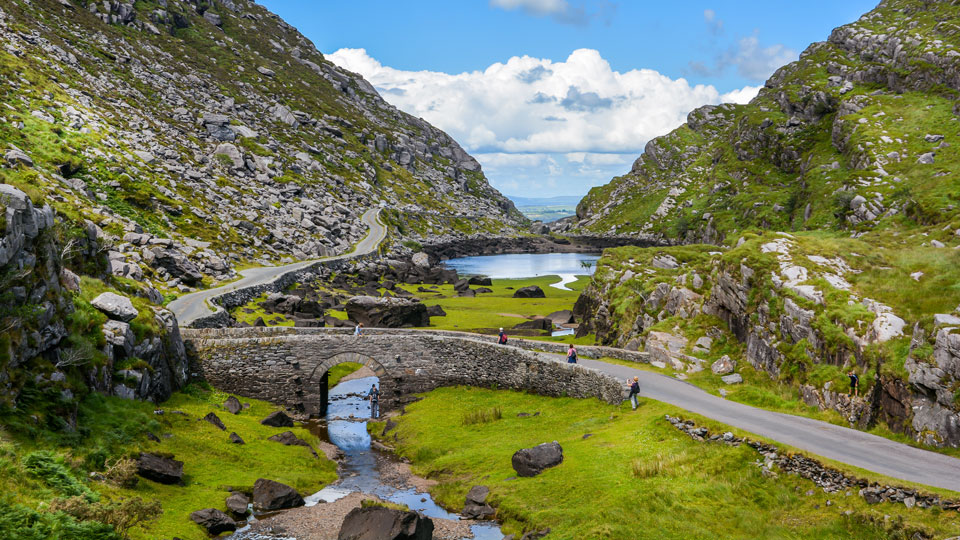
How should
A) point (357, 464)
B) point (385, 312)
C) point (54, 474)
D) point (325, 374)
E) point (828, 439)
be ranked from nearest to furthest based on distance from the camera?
1. point (54, 474)
2. point (828, 439)
3. point (357, 464)
4. point (325, 374)
5. point (385, 312)

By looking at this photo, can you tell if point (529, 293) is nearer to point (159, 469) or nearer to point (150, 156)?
point (150, 156)

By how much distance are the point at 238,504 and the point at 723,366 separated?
29.5 m

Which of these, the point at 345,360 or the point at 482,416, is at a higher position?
the point at 345,360

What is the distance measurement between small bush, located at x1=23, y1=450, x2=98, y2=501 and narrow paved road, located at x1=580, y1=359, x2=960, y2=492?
1079 inches

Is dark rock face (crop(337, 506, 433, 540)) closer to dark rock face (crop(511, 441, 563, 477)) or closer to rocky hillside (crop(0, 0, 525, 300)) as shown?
dark rock face (crop(511, 441, 563, 477))

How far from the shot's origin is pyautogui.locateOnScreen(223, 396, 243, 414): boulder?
141ft

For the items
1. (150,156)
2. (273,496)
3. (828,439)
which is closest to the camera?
(828,439)

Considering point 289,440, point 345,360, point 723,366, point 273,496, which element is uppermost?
point 723,366

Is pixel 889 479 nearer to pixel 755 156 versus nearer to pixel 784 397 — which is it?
pixel 784 397

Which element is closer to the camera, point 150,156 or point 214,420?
point 214,420

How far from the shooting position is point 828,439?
25.3 m

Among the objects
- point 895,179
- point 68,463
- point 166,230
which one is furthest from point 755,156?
point 68,463

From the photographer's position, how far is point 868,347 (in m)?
28.2

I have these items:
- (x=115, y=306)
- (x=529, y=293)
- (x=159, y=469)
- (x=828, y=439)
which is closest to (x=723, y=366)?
(x=828, y=439)
